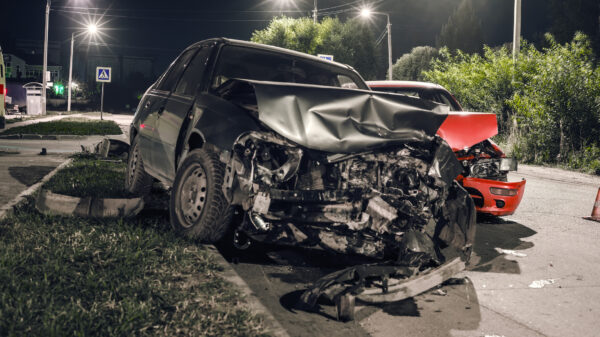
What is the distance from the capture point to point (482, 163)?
5.89 meters

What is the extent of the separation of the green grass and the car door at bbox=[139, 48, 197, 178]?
3.16 ft

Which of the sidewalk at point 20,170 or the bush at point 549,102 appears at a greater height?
the bush at point 549,102

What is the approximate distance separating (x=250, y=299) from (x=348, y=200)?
983 mm

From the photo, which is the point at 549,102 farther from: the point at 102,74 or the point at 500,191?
the point at 102,74

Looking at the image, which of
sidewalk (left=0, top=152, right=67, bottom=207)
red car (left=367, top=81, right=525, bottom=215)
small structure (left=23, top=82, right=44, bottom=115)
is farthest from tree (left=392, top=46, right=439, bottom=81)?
red car (left=367, top=81, right=525, bottom=215)

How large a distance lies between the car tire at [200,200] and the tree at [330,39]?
148 feet

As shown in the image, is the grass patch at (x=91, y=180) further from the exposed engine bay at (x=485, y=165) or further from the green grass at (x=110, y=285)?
the exposed engine bay at (x=485, y=165)

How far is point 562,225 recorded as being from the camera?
6.58 meters

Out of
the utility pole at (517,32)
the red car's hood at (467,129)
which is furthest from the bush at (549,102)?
the red car's hood at (467,129)

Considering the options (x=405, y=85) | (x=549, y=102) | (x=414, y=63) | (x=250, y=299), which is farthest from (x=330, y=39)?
(x=250, y=299)

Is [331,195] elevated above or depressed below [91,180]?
above

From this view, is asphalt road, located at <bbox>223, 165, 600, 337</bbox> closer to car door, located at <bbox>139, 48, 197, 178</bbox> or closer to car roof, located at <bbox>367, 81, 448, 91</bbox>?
car door, located at <bbox>139, 48, 197, 178</bbox>

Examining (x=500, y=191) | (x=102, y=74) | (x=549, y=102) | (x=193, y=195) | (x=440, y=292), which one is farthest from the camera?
(x=102, y=74)

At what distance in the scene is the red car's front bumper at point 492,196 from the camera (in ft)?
18.9
